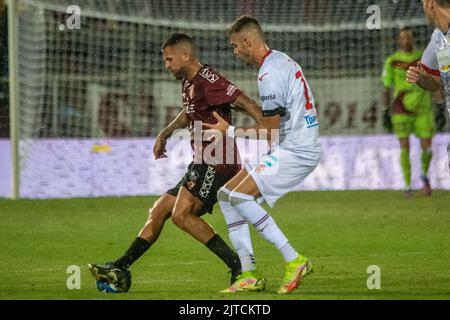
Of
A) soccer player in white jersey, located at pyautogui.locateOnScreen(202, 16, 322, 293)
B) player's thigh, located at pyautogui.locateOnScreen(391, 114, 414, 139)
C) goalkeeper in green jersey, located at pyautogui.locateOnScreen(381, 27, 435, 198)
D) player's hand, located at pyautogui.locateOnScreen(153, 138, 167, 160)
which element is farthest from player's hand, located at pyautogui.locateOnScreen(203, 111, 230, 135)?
player's thigh, located at pyautogui.locateOnScreen(391, 114, 414, 139)

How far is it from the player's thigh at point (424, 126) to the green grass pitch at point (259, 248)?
0.88 metres

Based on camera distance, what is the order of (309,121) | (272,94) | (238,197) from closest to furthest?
1. (272,94)
2. (238,197)
3. (309,121)

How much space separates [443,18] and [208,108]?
6.01 ft

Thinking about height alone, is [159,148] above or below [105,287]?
above

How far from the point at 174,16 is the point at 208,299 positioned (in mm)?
11278

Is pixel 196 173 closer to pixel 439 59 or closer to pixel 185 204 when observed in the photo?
pixel 185 204

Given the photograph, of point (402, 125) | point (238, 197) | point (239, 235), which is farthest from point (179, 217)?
point (402, 125)

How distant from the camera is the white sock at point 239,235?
7.55 m

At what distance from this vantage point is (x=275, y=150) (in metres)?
7.47

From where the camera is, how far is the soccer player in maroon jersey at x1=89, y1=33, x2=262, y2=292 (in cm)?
775

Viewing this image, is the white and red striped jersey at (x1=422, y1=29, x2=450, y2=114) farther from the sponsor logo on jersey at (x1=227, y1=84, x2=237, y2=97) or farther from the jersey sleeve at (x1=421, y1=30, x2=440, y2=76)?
the sponsor logo on jersey at (x1=227, y1=84, x2=237, y2=97)

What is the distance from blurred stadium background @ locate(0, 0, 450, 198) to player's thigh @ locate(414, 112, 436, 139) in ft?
3.18

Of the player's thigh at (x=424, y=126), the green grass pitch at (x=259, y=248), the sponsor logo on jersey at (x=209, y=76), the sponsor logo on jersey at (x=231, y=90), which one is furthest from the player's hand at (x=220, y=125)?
the player's thigh at (x=424, y=126)

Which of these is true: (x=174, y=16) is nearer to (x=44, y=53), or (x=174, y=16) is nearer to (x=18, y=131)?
(x=44, y=53)
